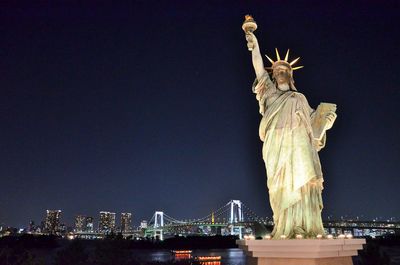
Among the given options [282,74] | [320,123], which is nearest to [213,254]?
[320,123]

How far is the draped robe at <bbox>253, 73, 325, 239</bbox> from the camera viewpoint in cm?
608

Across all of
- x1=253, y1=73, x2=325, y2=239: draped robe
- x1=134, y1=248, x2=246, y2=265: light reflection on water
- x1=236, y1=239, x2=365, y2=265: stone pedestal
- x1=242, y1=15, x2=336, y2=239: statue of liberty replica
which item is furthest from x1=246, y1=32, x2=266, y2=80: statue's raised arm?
x1=134, y1=248, x2=246, y2=265: light reflection on water

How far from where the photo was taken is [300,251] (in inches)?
200

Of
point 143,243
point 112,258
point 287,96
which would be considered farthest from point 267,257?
point 143,243

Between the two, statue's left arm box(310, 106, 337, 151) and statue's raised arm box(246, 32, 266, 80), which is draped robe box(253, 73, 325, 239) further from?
statue's raised arm box(246, 32, 266, 80)

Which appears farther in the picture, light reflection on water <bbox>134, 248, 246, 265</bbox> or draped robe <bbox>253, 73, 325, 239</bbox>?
light reflection on water <bbox>134, 248, 246, 265</bbox>

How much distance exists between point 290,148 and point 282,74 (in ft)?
5.00

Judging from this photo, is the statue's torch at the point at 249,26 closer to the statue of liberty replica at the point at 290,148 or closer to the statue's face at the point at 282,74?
the statue of liberty replica at the point at 290,148

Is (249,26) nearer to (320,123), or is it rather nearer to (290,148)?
(320,123)

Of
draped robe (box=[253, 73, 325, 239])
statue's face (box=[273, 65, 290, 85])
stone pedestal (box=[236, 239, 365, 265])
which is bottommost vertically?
stone pedestal (box=[236, 239, 365, 265])

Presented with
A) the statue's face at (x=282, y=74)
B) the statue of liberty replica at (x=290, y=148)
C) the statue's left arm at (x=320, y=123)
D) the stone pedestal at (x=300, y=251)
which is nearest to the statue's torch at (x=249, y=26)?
the statue of liberty replica at (x=290, y=148)

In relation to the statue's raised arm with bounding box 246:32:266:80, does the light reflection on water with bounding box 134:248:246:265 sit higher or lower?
lower

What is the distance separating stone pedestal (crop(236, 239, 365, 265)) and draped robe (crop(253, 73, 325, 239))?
0.53m

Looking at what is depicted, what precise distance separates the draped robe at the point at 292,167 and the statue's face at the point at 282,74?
38cm
